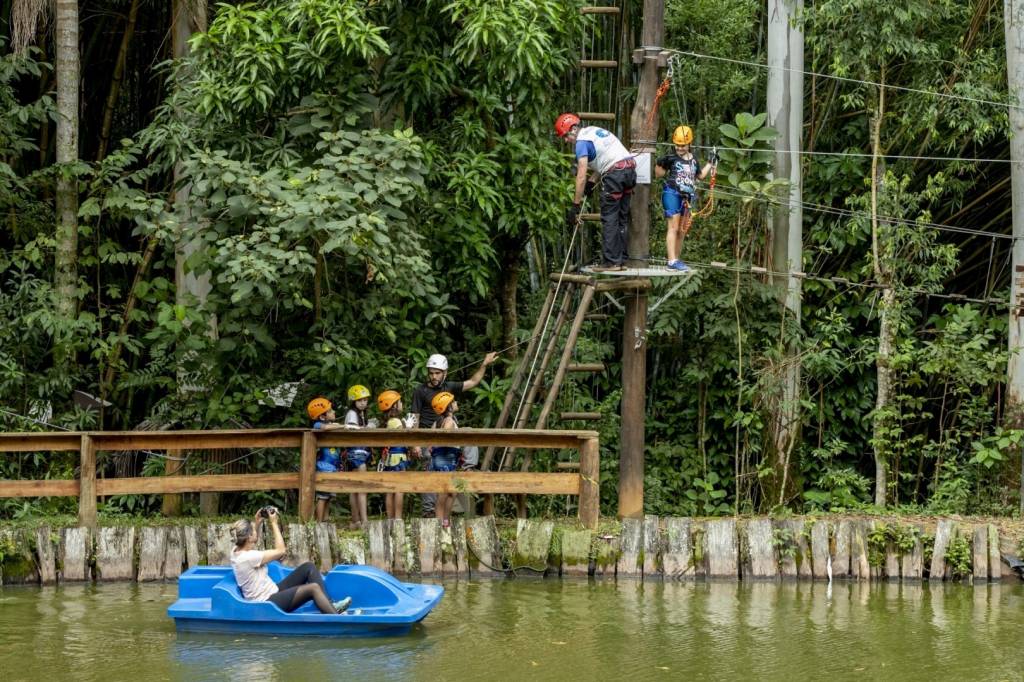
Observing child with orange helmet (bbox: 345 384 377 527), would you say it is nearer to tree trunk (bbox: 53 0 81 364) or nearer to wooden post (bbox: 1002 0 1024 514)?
tree trunk (bbox: 53 0 81 364)

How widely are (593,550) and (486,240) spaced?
374 cm

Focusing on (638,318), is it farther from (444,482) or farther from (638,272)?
(444,482)

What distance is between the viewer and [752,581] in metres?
11.7

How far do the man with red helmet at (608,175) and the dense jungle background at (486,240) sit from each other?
0.93 meters

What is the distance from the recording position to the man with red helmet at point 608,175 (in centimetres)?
1266

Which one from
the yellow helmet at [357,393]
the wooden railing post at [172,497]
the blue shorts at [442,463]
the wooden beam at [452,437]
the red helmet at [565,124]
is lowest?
the wooden railing post at [172,497]

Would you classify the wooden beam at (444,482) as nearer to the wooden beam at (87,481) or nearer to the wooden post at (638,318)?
the wooden post at (638,318)

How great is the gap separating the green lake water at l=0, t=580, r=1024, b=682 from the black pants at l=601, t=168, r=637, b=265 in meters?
3.05

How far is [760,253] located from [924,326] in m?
2.24

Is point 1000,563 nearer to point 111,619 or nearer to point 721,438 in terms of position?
point 721,438

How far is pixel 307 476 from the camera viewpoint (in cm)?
1213

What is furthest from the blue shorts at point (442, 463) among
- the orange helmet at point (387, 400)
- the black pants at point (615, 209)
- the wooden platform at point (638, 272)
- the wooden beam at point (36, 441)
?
the wooden beam at point (36, 441)

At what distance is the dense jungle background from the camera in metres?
13.0

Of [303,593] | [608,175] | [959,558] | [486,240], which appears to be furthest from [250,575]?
[959,558]
